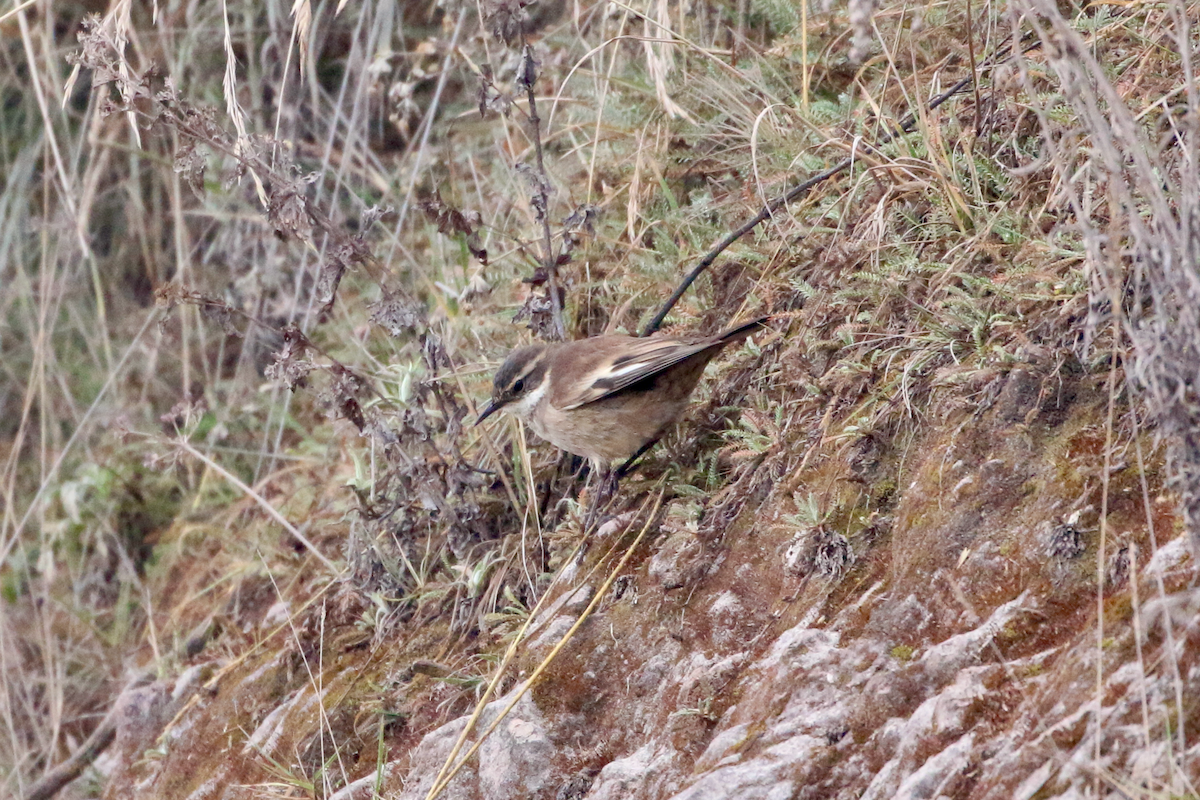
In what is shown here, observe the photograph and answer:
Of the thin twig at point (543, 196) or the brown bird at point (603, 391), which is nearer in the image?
the thin twig at point (543, 196)

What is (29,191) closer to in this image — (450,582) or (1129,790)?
(450,582)

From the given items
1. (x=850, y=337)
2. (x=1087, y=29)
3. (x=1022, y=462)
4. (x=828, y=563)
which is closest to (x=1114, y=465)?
(x=1022, y=462)

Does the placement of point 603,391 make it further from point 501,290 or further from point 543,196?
point 501,290

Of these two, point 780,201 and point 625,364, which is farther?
point 780,201

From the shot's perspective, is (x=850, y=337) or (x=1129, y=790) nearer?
(x=1129, y=790)

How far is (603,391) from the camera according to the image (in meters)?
4.30

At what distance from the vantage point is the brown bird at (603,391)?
168 inches

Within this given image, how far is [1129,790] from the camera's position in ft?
7.58

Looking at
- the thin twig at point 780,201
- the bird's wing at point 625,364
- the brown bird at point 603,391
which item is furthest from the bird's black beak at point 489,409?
the thin twig at point 780,201

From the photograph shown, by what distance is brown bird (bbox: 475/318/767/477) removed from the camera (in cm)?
427

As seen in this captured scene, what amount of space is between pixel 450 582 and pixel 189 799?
1350 millimetres

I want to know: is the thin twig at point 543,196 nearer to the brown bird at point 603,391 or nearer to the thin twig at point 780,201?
the brown bird at point 603,391

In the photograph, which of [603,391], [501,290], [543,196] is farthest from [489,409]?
[501,290]

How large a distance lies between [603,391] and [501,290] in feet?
5.25
